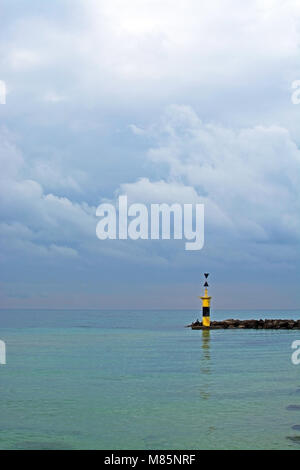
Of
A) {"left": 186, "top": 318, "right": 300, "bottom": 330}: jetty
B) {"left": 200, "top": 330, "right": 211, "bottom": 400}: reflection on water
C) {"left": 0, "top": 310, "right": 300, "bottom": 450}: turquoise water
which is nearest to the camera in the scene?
{"left": 0, "top": 310, "right": 300, "bottom": 450}: turquoise water

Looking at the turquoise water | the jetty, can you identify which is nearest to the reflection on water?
the turquoise water

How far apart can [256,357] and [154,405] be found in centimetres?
2032

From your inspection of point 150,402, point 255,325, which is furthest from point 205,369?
point 255,325

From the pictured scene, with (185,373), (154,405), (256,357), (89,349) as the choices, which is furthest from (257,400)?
(89,349)

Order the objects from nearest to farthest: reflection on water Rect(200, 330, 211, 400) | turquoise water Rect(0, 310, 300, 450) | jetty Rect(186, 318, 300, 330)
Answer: turquoise water Rect(0, 310, 300, 450) < reflection on water Rect(200, 330, 211, 400) < jetty Rect(186, 318, 300, 330)

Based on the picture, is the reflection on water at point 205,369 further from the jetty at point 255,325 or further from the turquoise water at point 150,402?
the jetty at point 255,325

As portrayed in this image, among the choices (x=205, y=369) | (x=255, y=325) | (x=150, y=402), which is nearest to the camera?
(x=150, y=402)

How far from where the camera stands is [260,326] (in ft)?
265

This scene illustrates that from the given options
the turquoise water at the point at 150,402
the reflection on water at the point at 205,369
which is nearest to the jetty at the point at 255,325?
the reflection on water at the point at 205,369

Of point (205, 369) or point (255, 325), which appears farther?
point (255, 325)

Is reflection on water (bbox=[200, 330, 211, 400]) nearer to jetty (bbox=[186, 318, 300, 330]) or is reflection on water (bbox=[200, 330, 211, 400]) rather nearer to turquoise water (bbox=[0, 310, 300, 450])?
turquoise water (bbox=[0, 310, 300, 450])

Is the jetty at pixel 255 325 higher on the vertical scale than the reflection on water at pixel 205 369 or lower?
higher

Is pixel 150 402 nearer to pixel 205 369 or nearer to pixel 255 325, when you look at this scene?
pixel 205 369
